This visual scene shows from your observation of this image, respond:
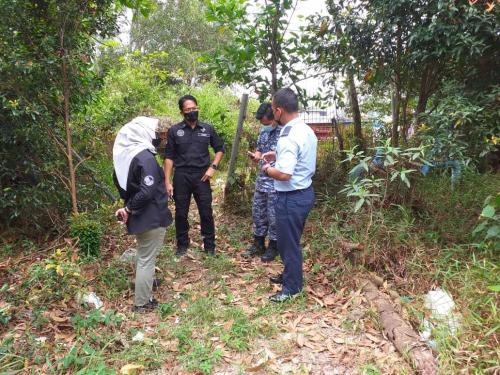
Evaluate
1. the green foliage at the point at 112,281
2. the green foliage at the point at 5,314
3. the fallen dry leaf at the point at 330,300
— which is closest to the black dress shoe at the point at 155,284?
the green foliage at the point at 112,281

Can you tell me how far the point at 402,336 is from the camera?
9.55 ft

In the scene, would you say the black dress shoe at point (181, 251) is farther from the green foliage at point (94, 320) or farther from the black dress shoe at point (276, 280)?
the green foliage at point (94, 320)

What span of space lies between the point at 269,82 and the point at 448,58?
7.73 feet

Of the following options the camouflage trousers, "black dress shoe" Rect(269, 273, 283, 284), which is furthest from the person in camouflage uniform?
"black dress shoe" Rect(269, 273, 283, 284)

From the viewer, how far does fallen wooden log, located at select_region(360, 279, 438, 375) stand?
8.71 feet

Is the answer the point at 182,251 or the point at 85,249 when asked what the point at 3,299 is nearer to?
the point at 85,249

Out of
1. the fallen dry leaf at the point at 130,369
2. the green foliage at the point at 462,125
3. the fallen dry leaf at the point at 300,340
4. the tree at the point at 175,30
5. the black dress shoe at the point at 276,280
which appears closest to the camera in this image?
the fallen dry leaf at the point at 130,369

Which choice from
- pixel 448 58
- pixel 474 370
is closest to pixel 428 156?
pixel 448 58

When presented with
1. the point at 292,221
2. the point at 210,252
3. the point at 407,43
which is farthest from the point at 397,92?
the point at 210,252

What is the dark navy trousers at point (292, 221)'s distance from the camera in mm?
3504

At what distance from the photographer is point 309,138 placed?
11.5ft

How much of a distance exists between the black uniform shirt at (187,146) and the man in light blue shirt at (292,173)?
1.28 m

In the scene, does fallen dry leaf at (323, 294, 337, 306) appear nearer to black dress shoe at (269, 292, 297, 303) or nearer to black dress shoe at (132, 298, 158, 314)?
black dress shoe at (269, 292, 297, 303)

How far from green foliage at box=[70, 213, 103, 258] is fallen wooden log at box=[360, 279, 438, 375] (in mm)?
2889
